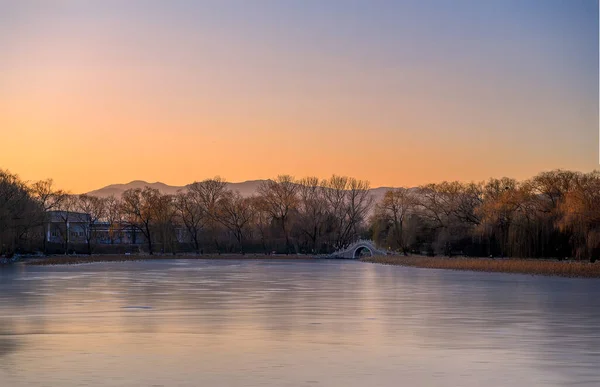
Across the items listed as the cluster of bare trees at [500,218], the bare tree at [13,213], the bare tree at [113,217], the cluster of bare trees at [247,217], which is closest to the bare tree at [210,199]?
the cluster of bare trees at [247,217]

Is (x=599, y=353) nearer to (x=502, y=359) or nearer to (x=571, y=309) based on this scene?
(x=502, y=359)

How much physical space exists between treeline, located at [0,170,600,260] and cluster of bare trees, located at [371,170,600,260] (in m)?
0.11

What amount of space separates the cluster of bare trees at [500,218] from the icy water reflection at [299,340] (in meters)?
23.7

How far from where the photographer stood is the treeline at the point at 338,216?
234 feet

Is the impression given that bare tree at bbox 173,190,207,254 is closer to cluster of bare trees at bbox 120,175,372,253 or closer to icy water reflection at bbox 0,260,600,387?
cluster of bare trees at bbox 120,175,372,253

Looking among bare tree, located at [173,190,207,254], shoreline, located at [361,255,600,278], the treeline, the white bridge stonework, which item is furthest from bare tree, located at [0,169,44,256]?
the white bridge stonework

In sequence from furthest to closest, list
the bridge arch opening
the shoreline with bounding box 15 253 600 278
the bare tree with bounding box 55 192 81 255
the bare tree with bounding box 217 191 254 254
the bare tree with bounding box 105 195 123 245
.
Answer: the bare tree with bounding box 105 195 123 245 → the bare tree with bounding box 217 191 254 254 → the bridge arch opening → the bare tree with bounding box 55 192 81 255 → the shoreline with bounding box 15 253 600 278

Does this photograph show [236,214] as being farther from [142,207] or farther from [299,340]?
[299,340]

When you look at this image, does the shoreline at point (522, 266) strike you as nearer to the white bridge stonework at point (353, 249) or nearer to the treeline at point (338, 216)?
the treeline at point (338, 216)

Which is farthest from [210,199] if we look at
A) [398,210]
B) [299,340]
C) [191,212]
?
[299,340]

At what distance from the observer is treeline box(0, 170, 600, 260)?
71.3 meters

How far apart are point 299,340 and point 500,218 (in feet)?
206

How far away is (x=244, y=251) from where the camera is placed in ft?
422

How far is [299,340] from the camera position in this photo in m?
20.6
